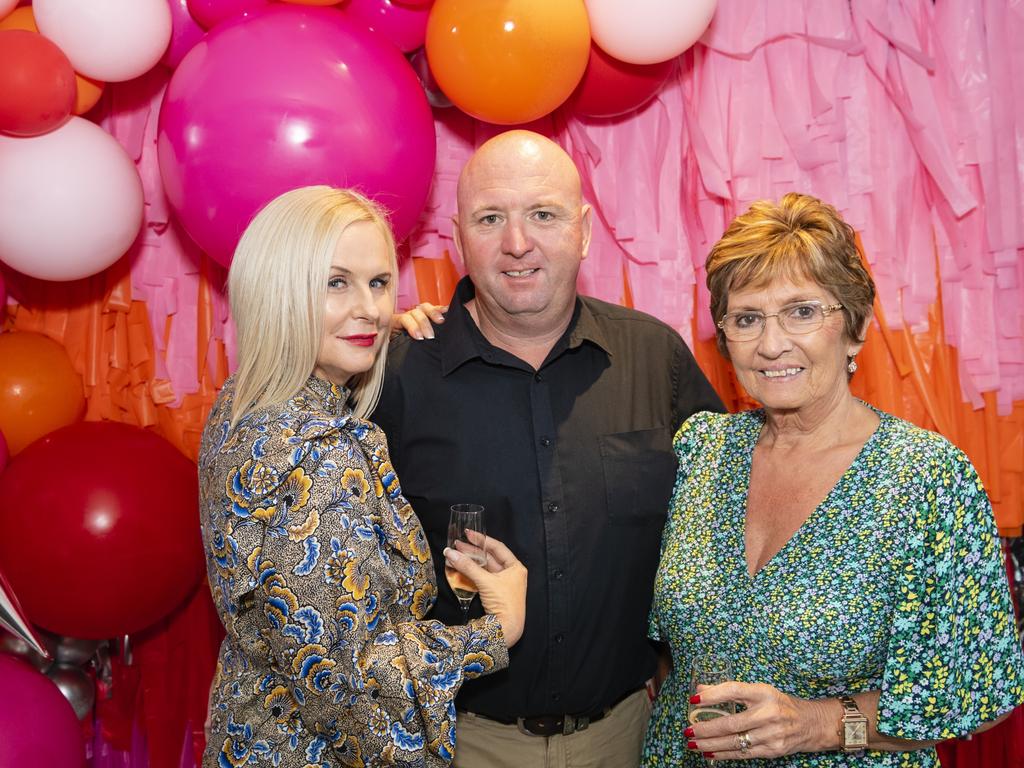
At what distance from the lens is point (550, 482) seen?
87.0 inches

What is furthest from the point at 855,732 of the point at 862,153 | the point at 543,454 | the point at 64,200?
the point at 64,200

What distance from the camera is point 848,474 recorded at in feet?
5.99

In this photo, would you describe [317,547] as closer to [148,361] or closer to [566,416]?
[566,416]

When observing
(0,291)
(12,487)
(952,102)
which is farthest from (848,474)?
(0,291)

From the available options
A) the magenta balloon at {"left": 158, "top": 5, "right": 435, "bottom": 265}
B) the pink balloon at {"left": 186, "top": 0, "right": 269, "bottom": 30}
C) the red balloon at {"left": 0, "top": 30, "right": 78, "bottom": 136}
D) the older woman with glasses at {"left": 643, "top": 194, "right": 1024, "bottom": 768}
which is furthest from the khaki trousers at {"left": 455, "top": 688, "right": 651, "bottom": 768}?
the pink balloon at {"left": 186, "top": 0, "right": 269, "bottom": 30}

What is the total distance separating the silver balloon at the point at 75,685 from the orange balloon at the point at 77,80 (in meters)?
1.56

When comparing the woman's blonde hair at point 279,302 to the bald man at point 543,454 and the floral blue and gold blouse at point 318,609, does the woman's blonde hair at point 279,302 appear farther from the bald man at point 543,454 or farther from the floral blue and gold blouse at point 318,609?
the bald man at point 543,454

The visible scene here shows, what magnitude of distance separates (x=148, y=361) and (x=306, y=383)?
4.34 ft

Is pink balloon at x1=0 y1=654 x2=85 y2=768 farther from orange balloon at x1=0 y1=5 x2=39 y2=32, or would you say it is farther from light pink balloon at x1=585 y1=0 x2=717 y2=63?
light pink balloon at x1=585 y1=0 x2=717 y2=63

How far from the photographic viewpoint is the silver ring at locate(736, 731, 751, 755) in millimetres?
1674

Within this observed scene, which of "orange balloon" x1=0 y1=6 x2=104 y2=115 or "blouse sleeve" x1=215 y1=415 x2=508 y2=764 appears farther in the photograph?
"orange balloon" x1=0 y1=6 x2=104 y2=115

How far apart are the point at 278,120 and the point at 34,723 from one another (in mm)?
1536

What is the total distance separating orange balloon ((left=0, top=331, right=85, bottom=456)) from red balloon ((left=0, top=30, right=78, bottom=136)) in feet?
2.13

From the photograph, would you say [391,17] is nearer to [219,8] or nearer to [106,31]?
[219,8]
